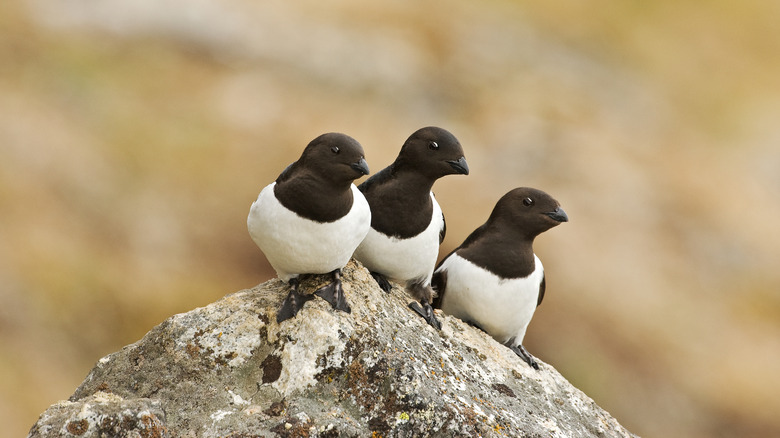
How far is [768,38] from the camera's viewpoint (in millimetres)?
23359

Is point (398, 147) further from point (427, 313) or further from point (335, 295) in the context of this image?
point (335, 295)

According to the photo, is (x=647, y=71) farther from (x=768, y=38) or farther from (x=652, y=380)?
(x=652, y=380)

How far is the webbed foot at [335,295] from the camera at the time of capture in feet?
19.8

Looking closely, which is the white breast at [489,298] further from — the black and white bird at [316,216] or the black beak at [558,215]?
the black and white bird at [316,216]

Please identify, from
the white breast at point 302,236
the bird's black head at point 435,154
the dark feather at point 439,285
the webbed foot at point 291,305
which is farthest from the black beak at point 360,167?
the dark feather at point 439,285

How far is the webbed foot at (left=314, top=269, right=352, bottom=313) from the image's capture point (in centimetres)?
604

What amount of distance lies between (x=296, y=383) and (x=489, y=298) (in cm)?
251

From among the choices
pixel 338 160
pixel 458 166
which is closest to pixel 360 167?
pixel 338 160

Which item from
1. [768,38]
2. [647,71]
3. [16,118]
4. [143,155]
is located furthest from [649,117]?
[16,118]

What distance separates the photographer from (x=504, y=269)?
24.8ft

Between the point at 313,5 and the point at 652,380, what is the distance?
11028mm

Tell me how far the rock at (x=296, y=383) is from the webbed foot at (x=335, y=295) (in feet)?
0.24

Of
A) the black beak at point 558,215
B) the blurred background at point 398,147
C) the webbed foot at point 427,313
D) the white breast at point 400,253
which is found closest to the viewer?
the webbed foot at point 427,313

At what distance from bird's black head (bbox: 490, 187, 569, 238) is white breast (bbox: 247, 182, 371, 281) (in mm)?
1793
